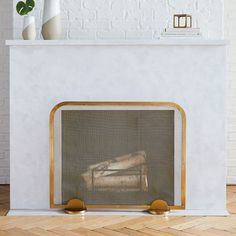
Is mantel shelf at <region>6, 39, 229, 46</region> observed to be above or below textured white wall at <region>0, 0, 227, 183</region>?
below

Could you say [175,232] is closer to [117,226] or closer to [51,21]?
[117,226]

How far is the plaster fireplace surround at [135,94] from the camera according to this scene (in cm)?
329

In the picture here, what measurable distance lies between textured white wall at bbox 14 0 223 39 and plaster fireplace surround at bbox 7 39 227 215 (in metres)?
0.45

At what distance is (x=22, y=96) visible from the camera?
3.35 m

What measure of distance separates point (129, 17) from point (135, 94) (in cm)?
67

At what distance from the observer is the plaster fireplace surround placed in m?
3.29

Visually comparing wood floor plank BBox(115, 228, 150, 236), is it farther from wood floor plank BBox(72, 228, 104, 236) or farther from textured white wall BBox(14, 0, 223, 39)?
textured white wall BBox(14, 0, 223, 39)

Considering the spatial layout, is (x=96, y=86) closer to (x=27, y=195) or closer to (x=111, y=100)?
(x=111, y=100)

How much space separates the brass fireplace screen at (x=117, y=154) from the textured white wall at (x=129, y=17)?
0.65 metres

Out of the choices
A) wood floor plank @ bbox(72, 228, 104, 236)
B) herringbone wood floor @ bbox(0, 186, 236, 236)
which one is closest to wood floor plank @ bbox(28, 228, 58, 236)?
herringbone wood floor @ bbox(0, 186, 236, 236)

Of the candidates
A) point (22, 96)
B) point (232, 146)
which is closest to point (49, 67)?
point (22, 96)

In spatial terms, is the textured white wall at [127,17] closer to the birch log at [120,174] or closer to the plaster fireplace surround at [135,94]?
the plaster fireplace surround at [135,94]

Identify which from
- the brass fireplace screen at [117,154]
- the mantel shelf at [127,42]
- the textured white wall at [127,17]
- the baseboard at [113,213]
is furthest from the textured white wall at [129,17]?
the baseboard at [113,213]

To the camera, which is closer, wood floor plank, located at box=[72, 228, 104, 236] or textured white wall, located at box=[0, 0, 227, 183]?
wood floor plank, located at box=[72, 228, 104, 236]
